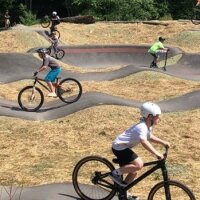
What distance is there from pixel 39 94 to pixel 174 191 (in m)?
8.99

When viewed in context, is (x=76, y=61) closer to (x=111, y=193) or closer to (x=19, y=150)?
(x=19, y=150)

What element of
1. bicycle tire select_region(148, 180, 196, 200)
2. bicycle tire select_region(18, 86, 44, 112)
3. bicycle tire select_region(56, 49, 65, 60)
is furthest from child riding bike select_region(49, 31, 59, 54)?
bicycle tire select_region(148, 180, 196, 200)

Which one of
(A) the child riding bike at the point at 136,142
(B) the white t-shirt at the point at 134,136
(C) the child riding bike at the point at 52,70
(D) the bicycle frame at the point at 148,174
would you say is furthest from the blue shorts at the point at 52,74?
(B) the white t-shirt at the point at 134,136

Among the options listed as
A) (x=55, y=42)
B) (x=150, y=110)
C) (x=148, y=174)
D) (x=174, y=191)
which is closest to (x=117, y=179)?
(x=148, y=174)

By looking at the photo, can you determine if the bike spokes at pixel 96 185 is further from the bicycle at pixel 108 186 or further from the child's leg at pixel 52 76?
the child's leg at pixel 52 76

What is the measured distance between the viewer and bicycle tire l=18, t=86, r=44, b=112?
15.2m

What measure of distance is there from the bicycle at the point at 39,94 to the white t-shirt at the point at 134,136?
8.30m

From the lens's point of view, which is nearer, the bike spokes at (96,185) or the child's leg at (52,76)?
the bike spokes at (96,185)

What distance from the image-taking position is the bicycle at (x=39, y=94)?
15203 mm

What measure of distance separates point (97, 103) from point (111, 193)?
7.09m

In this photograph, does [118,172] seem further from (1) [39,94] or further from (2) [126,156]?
(1) [39,94]

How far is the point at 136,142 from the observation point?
703cm

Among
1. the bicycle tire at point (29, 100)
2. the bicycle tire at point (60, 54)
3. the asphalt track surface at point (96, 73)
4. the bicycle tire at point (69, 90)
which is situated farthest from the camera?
the bicycle tire at point (60, 54)

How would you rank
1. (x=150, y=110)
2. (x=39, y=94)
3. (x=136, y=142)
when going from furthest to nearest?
(x=39, y=94)
(x=136, y=142)
(x=150, y=110)
